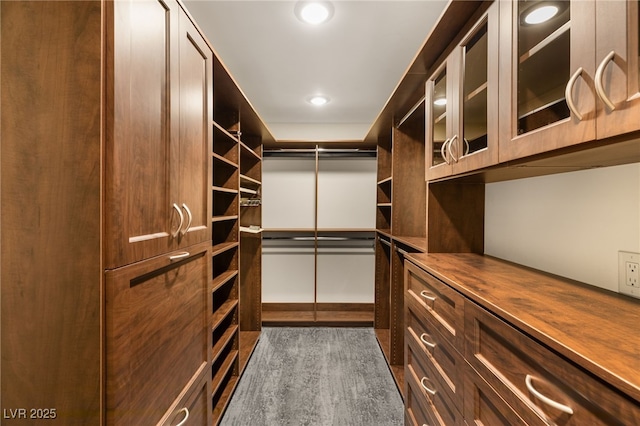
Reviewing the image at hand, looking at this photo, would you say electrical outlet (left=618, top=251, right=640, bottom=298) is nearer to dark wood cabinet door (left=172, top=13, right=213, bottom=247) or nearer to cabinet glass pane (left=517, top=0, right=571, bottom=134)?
cabinet glass pane (left=517, top=0, right=571, bottom=134)

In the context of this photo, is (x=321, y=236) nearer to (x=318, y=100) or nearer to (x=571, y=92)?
(x=318, y=100)

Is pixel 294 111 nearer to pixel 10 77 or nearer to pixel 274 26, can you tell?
pixel 274 26

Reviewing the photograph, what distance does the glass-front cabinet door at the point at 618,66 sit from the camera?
1.79 feet

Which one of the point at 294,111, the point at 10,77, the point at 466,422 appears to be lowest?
the point at 466,422

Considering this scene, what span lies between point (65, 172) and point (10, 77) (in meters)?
0.26

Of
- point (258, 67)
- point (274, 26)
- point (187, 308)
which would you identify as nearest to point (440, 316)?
point (187, 308)

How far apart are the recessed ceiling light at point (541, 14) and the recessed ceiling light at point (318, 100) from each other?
213cm

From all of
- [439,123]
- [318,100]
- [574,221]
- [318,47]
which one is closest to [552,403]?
[574,221]

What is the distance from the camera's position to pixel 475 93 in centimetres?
115

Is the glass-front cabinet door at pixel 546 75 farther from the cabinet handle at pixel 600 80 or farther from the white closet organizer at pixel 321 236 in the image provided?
the white closet organizer at pixel 321 236

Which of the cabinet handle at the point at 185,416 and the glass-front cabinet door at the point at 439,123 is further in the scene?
the glass-front cabinet door at the point at 439,123

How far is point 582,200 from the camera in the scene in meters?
1.02

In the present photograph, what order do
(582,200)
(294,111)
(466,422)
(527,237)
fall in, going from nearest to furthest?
1. (466,422)
2. (582,200)
3. (527,237)
4. (294,111)

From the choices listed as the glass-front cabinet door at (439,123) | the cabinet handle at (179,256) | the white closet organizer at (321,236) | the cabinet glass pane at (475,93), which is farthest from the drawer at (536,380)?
the white closet organizer at (321,236)
